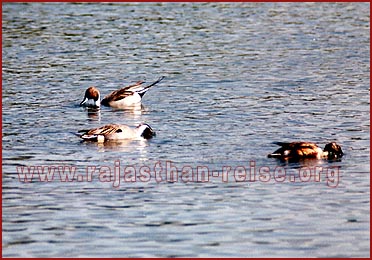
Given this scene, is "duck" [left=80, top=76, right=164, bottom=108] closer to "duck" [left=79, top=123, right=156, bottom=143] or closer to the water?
the water

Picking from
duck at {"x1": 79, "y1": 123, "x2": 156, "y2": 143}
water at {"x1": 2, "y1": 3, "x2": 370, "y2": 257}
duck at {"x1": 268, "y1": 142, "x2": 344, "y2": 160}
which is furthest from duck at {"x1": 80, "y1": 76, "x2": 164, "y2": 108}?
duck at {"x1": 268, "y1": 142, "x2": 344, "y2": 160}

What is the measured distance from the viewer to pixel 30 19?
33781 millimetres

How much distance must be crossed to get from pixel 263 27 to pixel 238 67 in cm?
615

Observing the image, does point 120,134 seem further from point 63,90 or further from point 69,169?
point 63,90

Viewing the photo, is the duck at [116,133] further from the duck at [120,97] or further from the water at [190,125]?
the duck at [120,97]

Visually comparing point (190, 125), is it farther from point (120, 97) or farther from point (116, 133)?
point (120, 97)

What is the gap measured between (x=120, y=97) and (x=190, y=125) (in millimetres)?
3709

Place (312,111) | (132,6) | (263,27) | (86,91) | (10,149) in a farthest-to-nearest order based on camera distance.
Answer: (132,6) < (263,27) < (86,91) < (312,111) < (10,149)

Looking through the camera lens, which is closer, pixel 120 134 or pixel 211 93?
pixel 120 134

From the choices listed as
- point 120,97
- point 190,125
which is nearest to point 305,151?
point 190,125

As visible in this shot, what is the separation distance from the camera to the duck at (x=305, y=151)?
52.5 ft

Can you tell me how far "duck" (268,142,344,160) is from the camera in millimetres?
16000

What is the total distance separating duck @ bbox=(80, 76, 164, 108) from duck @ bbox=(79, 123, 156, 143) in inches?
151

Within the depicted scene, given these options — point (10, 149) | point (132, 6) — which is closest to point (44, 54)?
point (132, 6)
